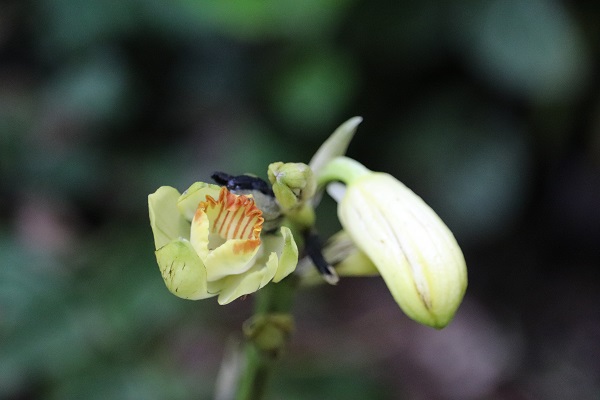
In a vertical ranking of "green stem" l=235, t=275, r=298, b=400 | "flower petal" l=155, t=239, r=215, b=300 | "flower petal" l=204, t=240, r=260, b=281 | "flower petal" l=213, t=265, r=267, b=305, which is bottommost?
"green stem" l=235, t=275, r=298, b=400

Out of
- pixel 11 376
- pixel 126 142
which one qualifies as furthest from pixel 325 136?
pixel 11 376

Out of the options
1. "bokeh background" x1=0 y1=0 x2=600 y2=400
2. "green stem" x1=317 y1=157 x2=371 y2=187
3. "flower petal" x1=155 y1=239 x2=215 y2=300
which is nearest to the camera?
"flower petal" x1=155 y1=239 x2=215 y2=300

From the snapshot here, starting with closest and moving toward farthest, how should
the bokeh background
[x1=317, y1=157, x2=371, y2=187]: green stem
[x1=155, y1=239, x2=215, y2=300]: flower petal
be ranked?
[x1=155, y1=239, x2=215, y2=300]: flower petal
[x1=317, y1=157, x2=371, y2=187]: green stem
the bokeh background

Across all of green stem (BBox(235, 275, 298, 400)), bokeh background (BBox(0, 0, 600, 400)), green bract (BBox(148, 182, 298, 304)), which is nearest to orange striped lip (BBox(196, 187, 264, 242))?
green bract (BBox(148, 182, 298, 304))

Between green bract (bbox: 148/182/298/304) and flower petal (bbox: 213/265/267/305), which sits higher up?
green bract (bbox: 148/182/298/304)

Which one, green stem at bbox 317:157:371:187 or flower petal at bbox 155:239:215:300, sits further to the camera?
green stem at bbox 317:157:371:187

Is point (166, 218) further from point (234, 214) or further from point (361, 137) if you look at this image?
point (361, 137)

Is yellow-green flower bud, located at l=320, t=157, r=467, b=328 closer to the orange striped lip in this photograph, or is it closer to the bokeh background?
the orange striped lip

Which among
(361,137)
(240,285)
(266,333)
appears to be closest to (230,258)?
(240,285)
